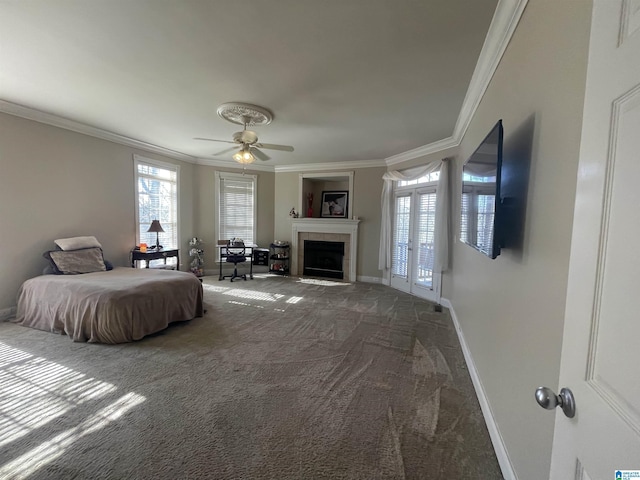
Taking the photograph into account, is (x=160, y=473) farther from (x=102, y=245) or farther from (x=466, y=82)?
(x=102, y=245)

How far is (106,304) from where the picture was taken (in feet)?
9.55

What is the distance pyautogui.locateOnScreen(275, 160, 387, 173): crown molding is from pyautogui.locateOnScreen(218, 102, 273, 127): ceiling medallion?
2.76 m

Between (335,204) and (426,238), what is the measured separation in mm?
2541

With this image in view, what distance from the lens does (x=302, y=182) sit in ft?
22.0

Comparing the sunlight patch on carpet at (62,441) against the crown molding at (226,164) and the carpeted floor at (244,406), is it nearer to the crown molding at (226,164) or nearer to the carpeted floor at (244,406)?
the carpeted floor at (244,406)

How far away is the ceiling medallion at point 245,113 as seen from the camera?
10.7 ft

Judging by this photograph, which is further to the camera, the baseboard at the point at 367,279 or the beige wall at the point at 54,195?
the baseboard at the point at 367,279

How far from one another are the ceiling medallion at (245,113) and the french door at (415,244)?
3.04 metres

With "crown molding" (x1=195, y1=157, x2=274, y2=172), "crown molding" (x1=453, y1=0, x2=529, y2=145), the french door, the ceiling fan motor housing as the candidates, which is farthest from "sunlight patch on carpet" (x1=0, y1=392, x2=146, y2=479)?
"crown molding" (x1=195, y1=157, x2=274, y2=172)

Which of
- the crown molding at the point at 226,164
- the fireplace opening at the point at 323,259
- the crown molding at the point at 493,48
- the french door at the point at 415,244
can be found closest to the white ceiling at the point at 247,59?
the crown molding at the point at 493,48

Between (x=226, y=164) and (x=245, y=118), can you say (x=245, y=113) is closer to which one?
(x=245, y=118)

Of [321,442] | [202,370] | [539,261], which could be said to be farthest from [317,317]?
[539,261]


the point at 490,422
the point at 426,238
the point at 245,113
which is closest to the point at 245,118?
the point at 245,113

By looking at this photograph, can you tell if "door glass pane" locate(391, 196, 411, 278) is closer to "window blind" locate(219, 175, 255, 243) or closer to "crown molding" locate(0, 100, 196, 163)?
"window blind" locate(219, 175, 255, 243)
